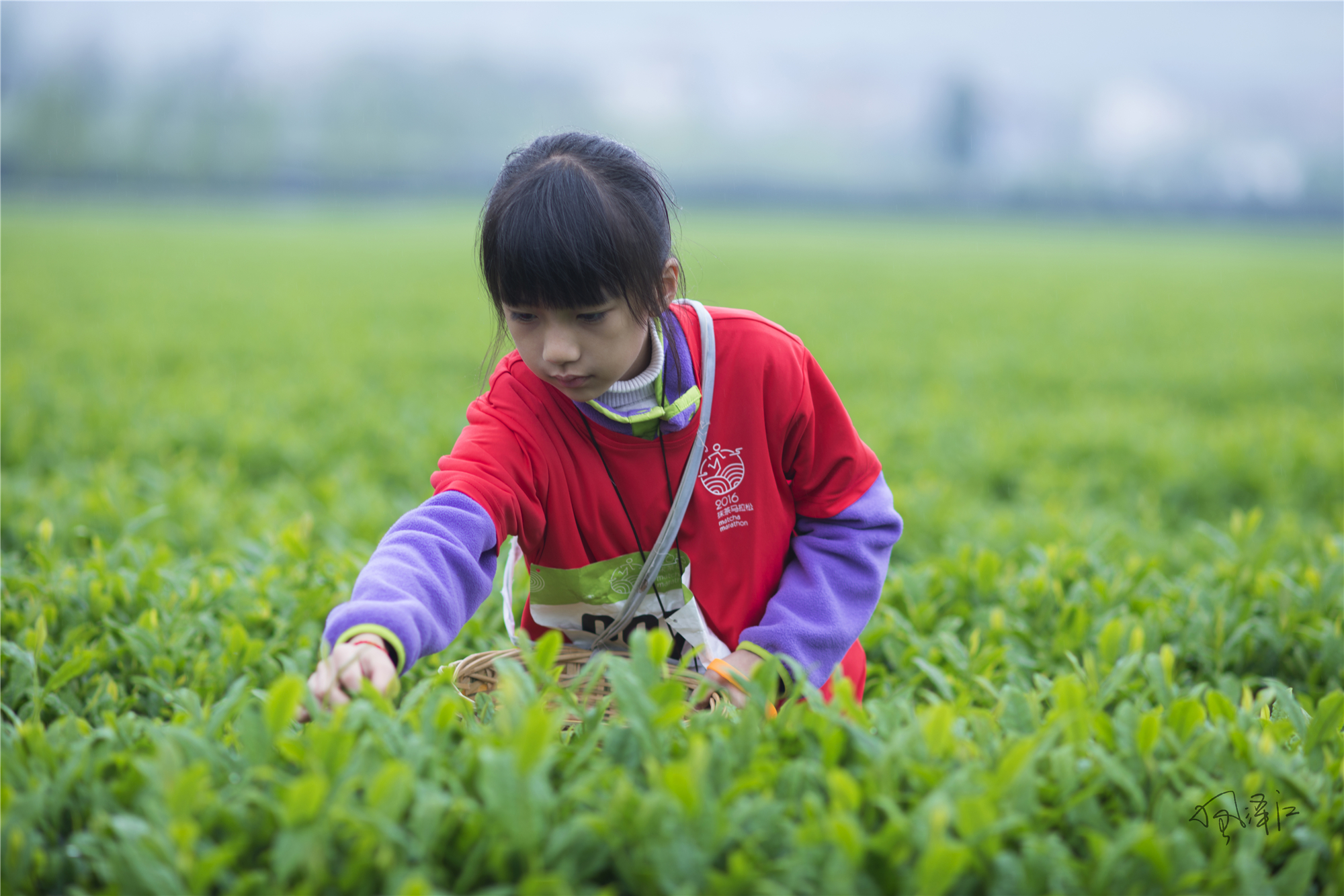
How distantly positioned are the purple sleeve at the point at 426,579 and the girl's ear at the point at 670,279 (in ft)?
1.81

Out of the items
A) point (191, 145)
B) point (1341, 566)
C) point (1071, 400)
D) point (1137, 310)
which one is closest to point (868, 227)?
point (1137, 310)

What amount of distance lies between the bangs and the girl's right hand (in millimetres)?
677

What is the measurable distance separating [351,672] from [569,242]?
794 mm

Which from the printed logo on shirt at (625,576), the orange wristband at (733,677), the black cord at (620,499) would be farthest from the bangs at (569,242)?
the orange wristband at (733,677)

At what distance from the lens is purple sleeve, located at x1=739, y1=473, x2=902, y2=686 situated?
2039 millimetres

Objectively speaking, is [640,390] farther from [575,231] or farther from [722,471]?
[575,231]

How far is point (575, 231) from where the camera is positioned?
1.77 metres

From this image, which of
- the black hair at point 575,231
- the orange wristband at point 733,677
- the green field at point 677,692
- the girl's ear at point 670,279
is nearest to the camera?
the green field at point 677,692

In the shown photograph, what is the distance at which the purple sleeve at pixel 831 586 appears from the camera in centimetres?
204

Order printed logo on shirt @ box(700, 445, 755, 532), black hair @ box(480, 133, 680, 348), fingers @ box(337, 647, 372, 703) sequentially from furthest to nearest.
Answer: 1. printed logo on shirt @ box(700, 445, 755, 532)
2. black hair @ box(480, 133, 680, 348)
3. fingers @ box(337, 647, 372, 703)

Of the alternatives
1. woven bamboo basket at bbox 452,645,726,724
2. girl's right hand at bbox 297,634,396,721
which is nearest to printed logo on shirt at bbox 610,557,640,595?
woven bamboo basket at bbox 452,645,726,724

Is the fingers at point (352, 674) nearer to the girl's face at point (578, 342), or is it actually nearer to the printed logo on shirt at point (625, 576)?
the girl's face at point (578, 342)

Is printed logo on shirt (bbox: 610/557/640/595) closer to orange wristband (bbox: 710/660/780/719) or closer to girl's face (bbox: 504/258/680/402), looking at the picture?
orange wristband (bbox: 710/660/780/719)

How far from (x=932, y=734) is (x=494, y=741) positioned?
661mm
